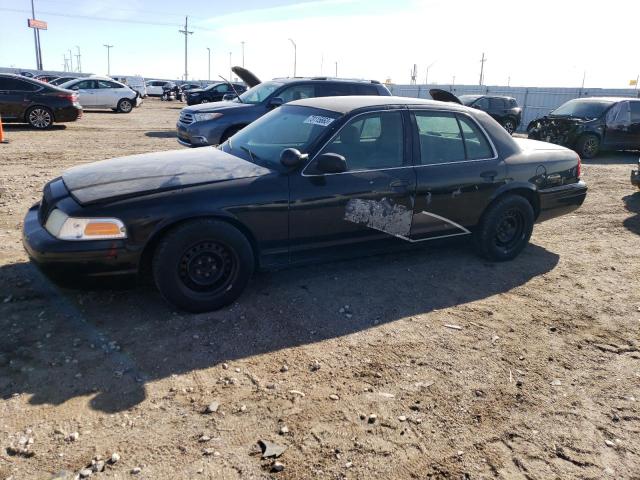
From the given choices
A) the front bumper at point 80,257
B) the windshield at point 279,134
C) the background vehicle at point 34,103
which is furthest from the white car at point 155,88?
the front bumper at point 80,257

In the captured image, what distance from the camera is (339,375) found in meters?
3.15

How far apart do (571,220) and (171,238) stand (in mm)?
5868

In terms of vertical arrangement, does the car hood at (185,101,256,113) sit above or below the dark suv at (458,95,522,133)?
below

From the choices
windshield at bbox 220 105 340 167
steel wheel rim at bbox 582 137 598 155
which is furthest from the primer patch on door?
steel wheel rim at bbox 582 137 598 155

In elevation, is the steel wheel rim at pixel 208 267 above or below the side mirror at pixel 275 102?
below

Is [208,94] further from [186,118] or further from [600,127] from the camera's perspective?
[600,127]

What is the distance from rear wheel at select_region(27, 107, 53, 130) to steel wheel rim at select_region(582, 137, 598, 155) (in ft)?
49.7

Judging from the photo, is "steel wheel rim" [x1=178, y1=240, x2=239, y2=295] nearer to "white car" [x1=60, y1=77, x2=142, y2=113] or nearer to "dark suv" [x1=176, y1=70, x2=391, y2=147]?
"dark suv" [x1=176, y1=70, x2=391, y2=147]

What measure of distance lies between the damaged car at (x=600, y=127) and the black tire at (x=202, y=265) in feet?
39.6

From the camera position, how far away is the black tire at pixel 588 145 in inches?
507

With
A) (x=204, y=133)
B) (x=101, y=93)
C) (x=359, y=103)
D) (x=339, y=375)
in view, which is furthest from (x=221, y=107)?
(x=101, y=93)

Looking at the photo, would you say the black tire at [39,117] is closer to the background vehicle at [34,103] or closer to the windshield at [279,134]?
the background vehicle at [34,103]

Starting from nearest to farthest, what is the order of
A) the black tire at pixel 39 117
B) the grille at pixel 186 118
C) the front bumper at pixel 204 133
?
the front bumper at pixel 204 133 < the grille at pixel 186 118 < the black tire at pixel 39 117

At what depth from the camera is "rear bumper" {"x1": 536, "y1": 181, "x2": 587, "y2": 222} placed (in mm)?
5293
